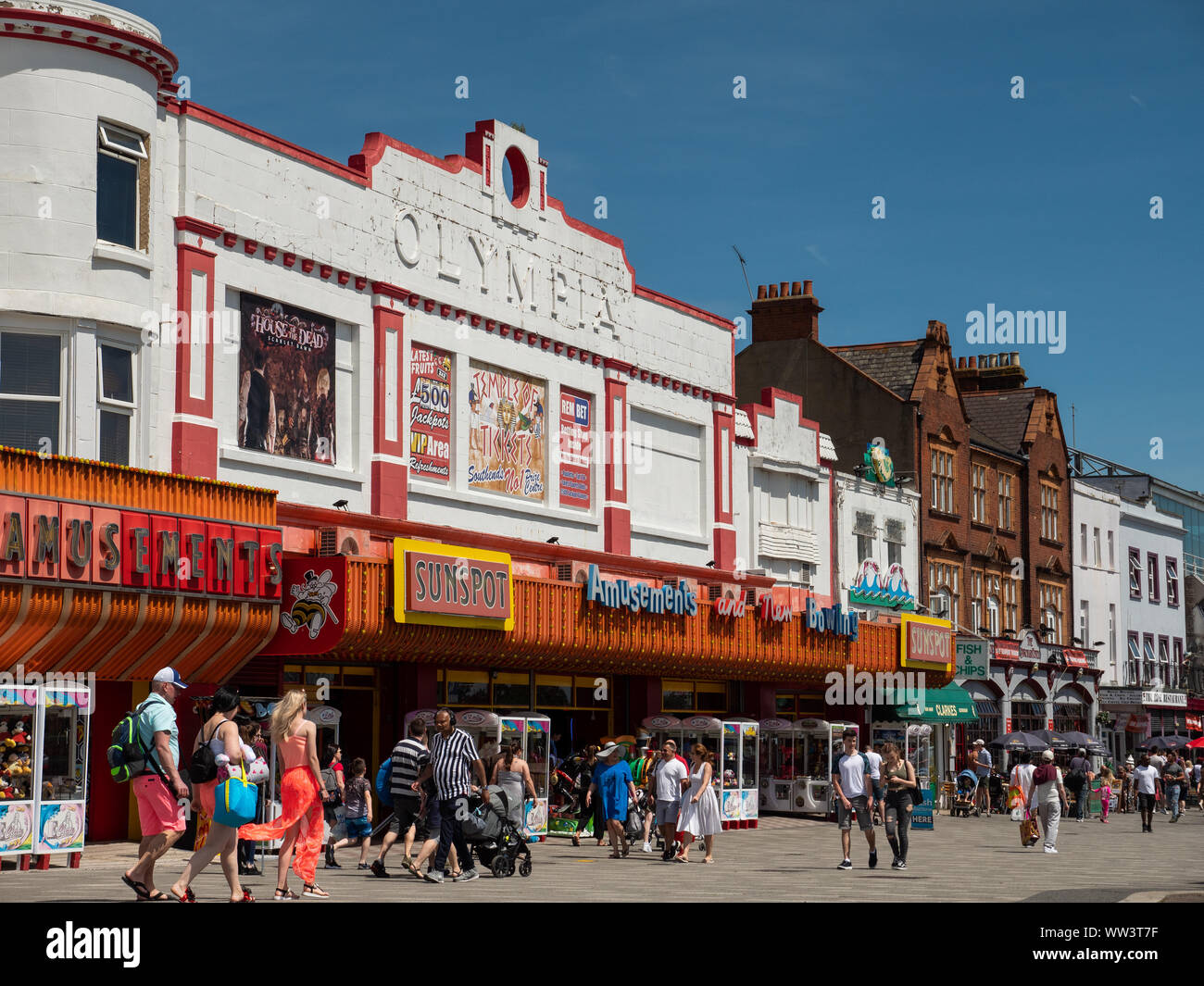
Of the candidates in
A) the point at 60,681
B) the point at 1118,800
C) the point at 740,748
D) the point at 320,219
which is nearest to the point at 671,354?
the point at 740,748

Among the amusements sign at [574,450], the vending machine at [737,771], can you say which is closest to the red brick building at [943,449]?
the vending machine at [737,771]

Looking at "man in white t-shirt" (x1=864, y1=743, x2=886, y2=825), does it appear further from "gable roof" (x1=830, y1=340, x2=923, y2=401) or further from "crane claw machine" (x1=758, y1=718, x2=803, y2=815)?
"gable roof" (x1=830, y1=340, x2=923, y2=401)

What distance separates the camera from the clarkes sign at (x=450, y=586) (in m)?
25.2

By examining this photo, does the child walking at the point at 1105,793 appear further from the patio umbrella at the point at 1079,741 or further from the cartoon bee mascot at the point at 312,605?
Result: the cartoon bee mascot at the point at 312,605

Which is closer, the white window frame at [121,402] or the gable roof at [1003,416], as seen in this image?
the white window frame at [121,402]

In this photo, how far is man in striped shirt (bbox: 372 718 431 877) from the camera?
63.0 feet

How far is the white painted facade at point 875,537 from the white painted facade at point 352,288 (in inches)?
319

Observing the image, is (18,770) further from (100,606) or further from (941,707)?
(941,707)

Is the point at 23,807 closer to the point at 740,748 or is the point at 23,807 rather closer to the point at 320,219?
the point at 320,219

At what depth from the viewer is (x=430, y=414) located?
28.4m

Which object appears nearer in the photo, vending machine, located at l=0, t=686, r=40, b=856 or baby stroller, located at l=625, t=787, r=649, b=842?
vending machine, located at l=0, t=686, r=40, b=856

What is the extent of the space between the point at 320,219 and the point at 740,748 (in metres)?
14.1

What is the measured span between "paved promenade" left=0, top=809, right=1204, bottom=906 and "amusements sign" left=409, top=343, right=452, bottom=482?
673 cm

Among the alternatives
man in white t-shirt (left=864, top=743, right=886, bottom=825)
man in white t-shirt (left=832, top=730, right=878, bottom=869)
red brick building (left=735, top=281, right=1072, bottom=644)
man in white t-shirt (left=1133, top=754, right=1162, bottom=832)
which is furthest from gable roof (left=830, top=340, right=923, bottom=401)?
man in white t-shirt (left=832, top=730, right=878, bottom=869)
